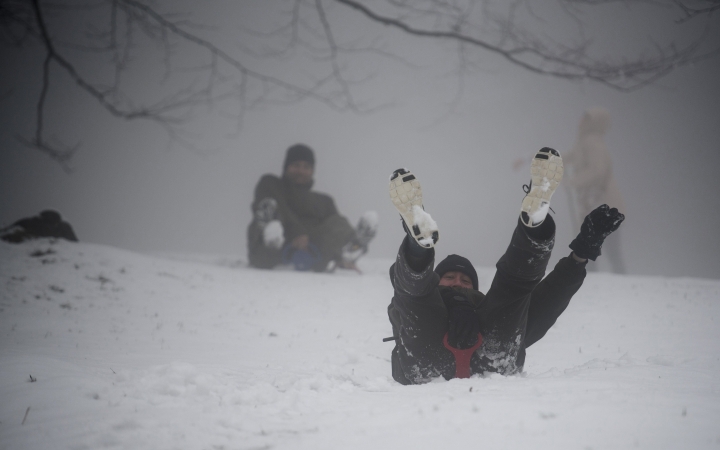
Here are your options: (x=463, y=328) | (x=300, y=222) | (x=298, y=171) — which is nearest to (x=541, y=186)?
(x=463, y=328)

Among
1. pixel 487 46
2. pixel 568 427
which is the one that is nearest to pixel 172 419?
pixel 568 427

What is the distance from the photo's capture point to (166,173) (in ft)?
165

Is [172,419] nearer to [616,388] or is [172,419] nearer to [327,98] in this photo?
[616,388]

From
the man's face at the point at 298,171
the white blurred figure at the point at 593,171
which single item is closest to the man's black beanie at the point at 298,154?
the man's face at the point at 298,171

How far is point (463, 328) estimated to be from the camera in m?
2.09

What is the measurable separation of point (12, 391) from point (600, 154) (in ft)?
36.3

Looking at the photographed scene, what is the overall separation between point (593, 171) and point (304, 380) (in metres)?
9.65

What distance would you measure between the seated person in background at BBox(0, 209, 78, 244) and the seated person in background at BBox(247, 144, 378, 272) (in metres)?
3.23

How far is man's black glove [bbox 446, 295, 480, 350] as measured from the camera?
6.86 feet

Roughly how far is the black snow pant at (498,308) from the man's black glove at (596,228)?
0.40 feet

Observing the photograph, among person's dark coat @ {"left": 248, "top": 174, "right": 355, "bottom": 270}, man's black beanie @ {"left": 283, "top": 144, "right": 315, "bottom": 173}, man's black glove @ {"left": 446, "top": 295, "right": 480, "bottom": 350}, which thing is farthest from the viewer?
man's black beanie @ {"left": 283, "top": 144, "right": 315, "bottom": 173}

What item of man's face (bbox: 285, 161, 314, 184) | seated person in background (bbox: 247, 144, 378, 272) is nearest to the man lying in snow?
seated person in background (bbox: 247, 144, 378, 272)

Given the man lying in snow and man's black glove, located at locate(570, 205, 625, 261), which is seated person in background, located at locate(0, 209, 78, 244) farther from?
man's black glove, located at locate(570, 205, 625, 261)

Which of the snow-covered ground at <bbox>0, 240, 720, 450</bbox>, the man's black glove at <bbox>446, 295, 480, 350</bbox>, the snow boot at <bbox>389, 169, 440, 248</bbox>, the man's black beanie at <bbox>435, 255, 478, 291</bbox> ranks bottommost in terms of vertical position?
the snow-covered ground at <bbox>0, 240, 720, 450</bbox>
